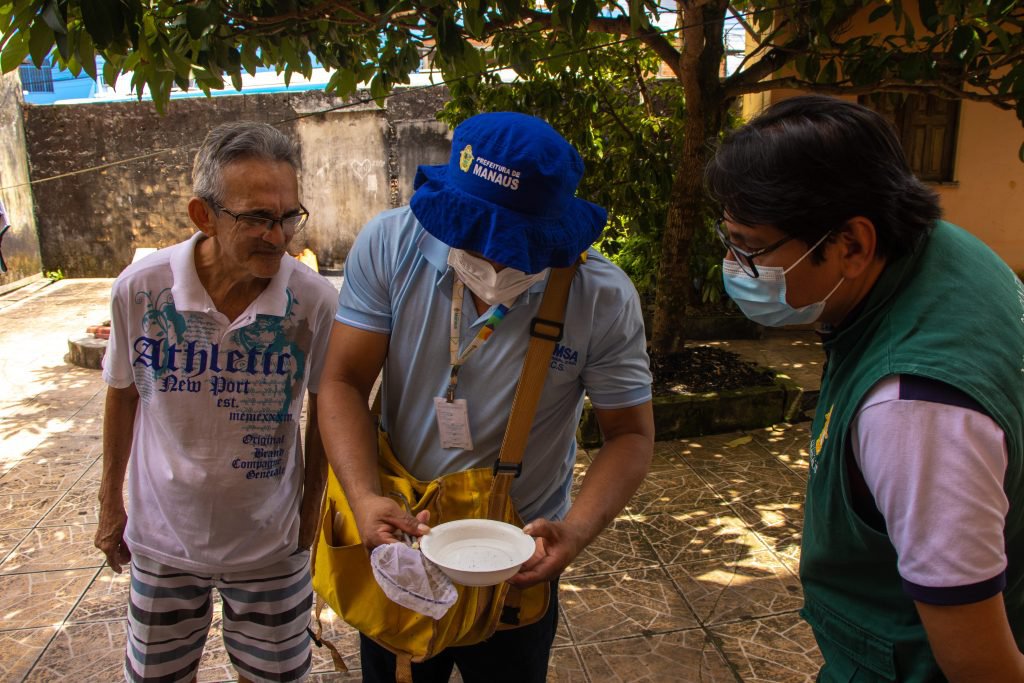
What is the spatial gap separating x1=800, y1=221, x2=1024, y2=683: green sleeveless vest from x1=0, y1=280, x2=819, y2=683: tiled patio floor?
1.76 metres

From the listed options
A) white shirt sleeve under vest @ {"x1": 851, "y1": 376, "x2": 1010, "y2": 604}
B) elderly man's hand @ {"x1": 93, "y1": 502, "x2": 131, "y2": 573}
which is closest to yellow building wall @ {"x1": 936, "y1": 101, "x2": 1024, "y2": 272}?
white shirt sleeve under vest @ {"x1": 851, "y1": 376, "x2": 1010, "y2": 604}

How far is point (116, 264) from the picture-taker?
1221 cm

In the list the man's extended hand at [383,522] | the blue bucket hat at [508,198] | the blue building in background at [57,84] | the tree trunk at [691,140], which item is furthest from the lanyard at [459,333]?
the blue building in background at [57,84]

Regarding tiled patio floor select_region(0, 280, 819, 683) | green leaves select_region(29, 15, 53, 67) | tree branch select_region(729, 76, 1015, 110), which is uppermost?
tree branch select_region(729, 76, 1015, 110)

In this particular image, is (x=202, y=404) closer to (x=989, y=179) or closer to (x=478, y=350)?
(x=478, y=350)

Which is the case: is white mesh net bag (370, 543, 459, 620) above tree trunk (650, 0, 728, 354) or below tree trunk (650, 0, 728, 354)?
below

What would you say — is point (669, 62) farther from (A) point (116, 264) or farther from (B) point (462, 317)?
(A) point (116, 264)

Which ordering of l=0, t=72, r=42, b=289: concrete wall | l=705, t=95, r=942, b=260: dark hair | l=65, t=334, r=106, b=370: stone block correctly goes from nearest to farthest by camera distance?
1. l=705, t=95, r=942, b=260: dark hair
2. l=65, t=334, r=106, b=370: stone block
3. l=0, t=72, r=42, b=289: concrete wall

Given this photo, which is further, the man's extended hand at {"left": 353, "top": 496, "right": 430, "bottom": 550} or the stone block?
the stone block

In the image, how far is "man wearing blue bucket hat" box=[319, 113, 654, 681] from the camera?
1.58 m

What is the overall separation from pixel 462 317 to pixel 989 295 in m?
0.98

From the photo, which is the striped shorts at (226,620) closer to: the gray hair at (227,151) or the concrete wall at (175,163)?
the gray hair at (227,151)

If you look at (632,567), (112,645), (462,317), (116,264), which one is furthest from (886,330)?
(116,264)

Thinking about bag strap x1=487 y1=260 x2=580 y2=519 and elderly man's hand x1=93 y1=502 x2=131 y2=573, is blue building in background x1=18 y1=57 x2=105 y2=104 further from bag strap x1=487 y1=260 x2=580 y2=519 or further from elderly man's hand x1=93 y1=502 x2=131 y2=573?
bag strap x1=487 y1=260 x2=580 y2=519
